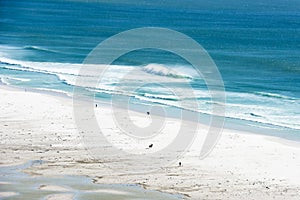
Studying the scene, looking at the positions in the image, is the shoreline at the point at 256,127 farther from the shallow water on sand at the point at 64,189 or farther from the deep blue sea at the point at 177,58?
the shallow water on sand at the point at 64,189

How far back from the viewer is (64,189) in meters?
32.4

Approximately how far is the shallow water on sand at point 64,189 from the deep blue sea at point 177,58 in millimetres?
16801

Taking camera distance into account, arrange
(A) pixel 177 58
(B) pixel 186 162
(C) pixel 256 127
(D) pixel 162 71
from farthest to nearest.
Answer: (A) pixel 177 58 → (D) pixel 162 71 → (C) pixel 256 127 → (B) pixel 186 162

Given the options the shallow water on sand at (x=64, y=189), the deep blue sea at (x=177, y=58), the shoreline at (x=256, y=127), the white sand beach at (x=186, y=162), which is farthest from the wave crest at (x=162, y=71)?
the shallow water on sand at (x=64, y=189)

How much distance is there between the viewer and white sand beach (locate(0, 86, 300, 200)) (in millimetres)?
33438

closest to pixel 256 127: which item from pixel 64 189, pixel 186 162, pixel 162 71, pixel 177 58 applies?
pixel 186 162

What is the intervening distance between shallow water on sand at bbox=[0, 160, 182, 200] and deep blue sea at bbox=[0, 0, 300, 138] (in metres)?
16.8

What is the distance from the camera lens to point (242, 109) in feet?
178

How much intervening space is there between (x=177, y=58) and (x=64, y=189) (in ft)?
176

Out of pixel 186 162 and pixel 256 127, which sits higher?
pixel 256 127

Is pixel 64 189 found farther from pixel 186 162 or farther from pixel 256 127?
pixel 256 127

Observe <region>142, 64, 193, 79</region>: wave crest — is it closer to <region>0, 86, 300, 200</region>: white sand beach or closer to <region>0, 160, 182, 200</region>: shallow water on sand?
<region>0, 86, 300, 200</region>: white sand beach

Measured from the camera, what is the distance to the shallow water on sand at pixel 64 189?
103 ft

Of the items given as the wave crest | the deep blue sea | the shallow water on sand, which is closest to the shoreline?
the deep blue sea
